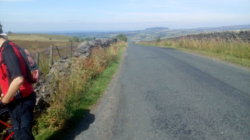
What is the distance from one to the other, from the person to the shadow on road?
1.59m

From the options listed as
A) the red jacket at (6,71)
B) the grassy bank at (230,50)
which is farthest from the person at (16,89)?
the grassy bank at (230,50)

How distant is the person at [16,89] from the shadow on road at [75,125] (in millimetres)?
1590

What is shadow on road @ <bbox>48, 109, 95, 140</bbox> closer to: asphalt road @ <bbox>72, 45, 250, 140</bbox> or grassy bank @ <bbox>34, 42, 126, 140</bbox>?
grassy bank @ <bbox>34, 42, 126, 140</bbox>

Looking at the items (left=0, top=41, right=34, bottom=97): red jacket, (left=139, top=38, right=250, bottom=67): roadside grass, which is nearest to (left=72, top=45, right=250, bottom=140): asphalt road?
(left=0, top=41, right=34, bottom=97): red jacket

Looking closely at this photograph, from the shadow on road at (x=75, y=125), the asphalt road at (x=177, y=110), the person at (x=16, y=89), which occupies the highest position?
the person at (x=16, y=89)

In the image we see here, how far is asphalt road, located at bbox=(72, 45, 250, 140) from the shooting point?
4867mm

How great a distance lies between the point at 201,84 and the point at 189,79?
103 centimetres

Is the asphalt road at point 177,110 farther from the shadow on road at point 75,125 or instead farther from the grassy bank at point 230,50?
the grassy bank at point 230,50

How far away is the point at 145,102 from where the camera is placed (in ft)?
23.3

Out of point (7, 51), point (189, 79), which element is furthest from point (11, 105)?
point (189, 79)

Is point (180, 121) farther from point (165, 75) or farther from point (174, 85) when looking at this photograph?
point (165, 75)

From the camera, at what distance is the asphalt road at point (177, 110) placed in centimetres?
487

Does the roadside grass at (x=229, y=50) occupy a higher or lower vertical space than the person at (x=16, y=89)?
lower

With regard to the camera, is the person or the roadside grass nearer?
the person
